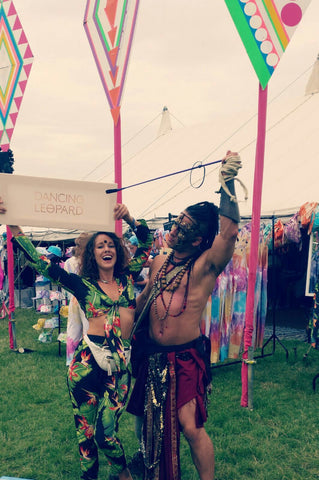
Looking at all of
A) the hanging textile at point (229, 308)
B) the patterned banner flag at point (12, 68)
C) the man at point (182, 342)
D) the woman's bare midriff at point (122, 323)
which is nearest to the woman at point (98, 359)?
the woman's bare midriff at point (122, 323)

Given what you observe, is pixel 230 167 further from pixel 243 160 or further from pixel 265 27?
pixel 243 160

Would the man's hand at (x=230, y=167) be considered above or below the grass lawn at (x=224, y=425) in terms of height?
above

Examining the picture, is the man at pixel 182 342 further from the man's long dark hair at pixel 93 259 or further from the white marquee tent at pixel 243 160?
the white marquee tent at pixel 243 160

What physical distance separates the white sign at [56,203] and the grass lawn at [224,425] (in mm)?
1866

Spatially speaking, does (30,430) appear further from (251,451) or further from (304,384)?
(304,384)

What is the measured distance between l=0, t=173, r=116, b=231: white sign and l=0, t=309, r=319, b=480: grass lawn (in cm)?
187

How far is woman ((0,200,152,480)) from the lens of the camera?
108 inches

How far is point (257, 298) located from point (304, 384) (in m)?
1.17

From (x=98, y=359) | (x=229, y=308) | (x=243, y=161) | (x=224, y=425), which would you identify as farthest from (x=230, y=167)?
(x=243, y=161)

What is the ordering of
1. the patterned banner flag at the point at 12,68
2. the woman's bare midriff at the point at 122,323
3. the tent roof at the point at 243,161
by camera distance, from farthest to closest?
the tent roof at the point at 243,161 → the patterned banner flag at the point at 12,68 → the woman's bare midriff at the point at 122,323

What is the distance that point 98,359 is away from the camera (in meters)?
2.75

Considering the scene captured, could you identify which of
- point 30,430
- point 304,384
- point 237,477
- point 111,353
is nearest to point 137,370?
point 111,353

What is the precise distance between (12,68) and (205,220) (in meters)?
4.69

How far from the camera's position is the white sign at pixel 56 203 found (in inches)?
108
